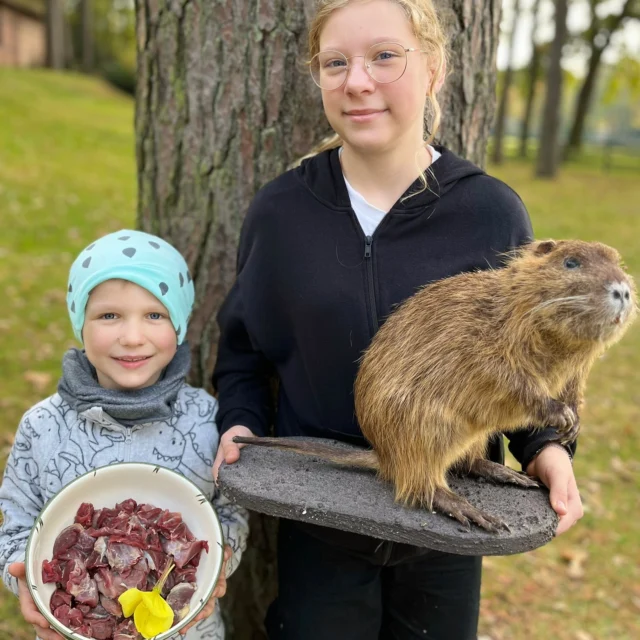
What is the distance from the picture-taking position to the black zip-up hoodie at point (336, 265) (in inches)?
74.2

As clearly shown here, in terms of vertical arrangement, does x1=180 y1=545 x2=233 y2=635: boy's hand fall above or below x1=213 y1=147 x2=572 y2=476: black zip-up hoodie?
below

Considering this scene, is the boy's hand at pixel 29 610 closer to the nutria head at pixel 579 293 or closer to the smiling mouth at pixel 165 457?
the smiling mouth at pixel 165 457

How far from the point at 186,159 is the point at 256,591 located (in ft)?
6.00

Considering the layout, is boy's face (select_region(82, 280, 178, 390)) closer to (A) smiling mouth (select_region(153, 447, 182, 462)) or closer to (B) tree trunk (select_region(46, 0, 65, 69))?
(A) smiling mouth (select_region(153, 447, 182, 462))

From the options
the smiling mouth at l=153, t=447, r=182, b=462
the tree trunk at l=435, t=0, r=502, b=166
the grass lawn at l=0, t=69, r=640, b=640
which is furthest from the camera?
the grass lawn at l=0, t=69, r=640, b=640

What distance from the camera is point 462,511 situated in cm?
168

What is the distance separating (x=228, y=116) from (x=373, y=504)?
1546 millimetres

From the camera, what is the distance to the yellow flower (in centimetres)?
164

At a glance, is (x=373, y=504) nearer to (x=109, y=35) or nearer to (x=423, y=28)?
(x=423, y=28)

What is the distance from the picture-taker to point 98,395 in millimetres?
1967

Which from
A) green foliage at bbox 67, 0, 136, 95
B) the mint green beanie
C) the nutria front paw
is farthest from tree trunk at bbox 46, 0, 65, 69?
the nutria front paw

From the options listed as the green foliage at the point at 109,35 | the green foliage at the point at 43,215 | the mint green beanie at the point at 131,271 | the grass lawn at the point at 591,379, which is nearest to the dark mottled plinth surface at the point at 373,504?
the mint green beanie at the point at 131,271

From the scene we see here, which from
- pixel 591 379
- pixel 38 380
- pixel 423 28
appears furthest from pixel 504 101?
pixel 423 28

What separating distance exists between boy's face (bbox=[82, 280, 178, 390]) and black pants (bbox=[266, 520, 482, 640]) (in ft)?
2.56
